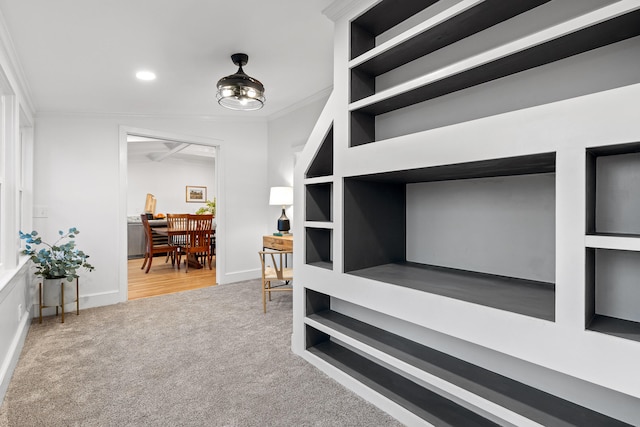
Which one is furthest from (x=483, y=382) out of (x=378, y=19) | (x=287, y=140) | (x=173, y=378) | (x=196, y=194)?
(x=196, y=194)

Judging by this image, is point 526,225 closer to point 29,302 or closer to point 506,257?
point 506,257

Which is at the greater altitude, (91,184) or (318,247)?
(91,184)

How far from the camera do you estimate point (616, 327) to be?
1101mm

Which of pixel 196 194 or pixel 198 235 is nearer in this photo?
pixel 198 235

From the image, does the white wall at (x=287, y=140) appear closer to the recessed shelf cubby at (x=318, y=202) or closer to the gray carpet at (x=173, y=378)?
the recessed shelf cubby at (x=318, y=202)

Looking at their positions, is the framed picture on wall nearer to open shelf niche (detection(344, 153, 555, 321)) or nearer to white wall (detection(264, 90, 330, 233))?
white wall (detection(264, 90, 330, 233))

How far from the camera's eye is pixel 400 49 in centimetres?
177

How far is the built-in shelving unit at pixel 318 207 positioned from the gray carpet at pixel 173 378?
0.73 m

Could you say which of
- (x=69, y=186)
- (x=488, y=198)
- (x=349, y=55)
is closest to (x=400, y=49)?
(x=349, y=55)

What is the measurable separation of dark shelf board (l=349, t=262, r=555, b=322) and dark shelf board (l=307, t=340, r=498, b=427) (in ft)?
2.00

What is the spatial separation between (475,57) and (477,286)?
98 centimetres

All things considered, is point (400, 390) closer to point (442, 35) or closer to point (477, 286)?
point (477, 286)

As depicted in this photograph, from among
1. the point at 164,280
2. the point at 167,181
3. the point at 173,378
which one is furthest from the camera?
the point at 167,181

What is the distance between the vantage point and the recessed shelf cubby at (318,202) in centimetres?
230
